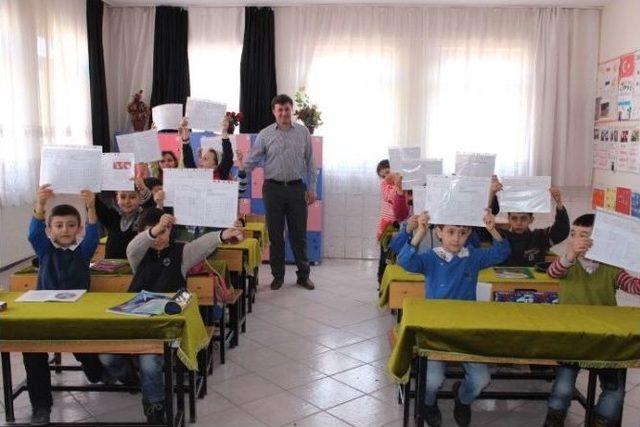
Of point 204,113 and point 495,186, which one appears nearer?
point 495,186

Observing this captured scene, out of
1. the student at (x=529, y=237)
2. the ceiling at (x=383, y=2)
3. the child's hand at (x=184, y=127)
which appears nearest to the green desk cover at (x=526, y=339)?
the student at (x=529, y=237)

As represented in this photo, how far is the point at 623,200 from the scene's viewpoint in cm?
637

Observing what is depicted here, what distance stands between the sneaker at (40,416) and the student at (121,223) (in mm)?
1162

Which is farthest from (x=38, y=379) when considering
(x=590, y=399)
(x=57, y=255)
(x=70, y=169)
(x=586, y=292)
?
(x=586, y=292)

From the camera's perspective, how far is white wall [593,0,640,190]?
20.2 ft

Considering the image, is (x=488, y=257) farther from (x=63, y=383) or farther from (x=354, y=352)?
(x=63, y=383)

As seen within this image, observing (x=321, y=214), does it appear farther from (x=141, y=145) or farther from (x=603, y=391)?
(x=603, y=391)

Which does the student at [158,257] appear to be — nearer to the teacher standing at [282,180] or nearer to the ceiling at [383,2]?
the teacher standing at [282,180]

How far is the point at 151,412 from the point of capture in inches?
112

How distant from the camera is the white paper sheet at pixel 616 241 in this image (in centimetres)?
261

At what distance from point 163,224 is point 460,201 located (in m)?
1.49

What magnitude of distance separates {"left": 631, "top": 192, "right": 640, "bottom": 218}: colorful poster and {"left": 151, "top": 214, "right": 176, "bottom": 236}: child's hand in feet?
16.0

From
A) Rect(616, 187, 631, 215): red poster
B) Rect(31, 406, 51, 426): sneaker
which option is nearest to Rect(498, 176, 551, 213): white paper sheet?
Rect(31, 406, 51, 426): sneaker

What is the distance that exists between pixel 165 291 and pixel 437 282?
145cm
